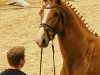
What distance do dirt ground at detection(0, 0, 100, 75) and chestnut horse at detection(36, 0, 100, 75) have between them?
2.90 meters

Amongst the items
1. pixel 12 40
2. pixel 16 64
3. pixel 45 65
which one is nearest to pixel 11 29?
pixel 12 40

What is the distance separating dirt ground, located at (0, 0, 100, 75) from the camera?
891cm

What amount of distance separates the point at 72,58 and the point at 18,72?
1257mm

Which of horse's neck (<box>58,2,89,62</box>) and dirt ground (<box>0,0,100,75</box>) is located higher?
horse's neck (<box>58,2,89,62</box>)

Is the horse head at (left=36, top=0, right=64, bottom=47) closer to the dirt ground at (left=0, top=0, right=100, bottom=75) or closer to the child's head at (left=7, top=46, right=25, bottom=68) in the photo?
the child's head at (left=7, top=46, right=25, bottom=68)

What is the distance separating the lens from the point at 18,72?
14.1 feet

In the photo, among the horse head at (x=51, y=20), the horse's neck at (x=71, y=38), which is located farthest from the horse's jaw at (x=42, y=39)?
the horse's neck at (x=71, y=38)

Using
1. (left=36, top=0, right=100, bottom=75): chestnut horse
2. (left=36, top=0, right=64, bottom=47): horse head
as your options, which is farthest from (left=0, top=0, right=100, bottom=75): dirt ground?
(left=36, top=0, right=64, bottom=47): horse head

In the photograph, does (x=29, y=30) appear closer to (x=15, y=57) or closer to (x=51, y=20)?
(x=51, y=20)

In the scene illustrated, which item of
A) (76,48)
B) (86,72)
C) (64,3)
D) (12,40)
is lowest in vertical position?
(12,40)

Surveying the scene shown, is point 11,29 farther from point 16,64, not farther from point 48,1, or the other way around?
point 16,64

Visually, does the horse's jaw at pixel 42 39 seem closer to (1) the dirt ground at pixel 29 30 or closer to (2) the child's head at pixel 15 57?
(2) the child's head at pixel 15 57

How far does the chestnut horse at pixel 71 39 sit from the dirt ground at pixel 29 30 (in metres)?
2.90

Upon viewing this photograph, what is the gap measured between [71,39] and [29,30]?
7.18m
